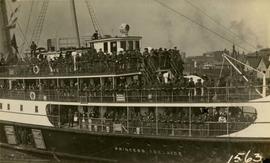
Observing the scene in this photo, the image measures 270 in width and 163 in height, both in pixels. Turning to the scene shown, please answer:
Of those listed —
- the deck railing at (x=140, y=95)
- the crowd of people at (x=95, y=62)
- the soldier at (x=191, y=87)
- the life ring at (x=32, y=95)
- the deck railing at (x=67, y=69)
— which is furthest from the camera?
the life ring at (x=32, y=95)

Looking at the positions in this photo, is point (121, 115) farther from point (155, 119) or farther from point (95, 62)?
point (95, 62)

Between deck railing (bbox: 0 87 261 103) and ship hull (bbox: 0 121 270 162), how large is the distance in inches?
6.5

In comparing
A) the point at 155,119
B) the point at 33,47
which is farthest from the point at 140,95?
the point at 33,47

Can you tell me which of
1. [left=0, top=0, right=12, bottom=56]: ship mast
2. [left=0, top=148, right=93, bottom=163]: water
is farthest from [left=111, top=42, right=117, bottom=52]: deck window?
[left=0, top=148, right=93, bottom=163]: water

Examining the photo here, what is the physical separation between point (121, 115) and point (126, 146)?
0.52 ft

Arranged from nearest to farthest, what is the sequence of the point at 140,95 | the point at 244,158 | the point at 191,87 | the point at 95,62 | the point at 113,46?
the point at 244,158
the point at 191,87
the point at 140,95
the point at 95,62
the point at 113,46

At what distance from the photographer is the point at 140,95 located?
7.99 ft

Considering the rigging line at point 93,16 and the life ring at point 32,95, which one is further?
the life ring at point 32,95

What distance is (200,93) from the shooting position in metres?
2.33

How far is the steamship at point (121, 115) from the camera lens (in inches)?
86.7

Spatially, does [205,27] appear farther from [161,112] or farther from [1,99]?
[1,99]

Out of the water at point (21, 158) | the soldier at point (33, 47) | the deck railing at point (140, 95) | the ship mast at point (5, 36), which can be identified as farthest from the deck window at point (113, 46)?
the water at point (21, 158)

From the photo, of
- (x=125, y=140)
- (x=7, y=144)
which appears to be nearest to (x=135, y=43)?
(x=125, y=140)

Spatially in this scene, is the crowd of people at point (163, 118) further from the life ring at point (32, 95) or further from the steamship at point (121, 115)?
the life ring at point (32, 95)
